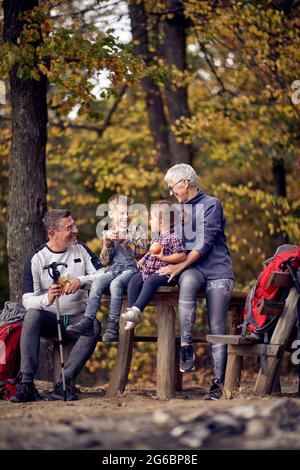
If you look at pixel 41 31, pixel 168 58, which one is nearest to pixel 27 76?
pixel 41 31

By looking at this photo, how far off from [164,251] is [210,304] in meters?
0.65

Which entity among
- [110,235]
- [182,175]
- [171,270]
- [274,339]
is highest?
[182,175]

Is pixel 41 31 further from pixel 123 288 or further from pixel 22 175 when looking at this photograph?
pixel 123 288

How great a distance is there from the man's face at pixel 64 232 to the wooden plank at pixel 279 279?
2.19 metres

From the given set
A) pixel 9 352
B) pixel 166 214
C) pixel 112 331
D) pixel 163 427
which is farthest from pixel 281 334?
pixel 9 352

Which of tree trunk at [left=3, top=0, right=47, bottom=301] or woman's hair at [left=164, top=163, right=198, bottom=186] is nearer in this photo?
woman's hair at [left=164, top=163, right=198, bottom=186]

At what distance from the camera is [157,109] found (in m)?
18.8

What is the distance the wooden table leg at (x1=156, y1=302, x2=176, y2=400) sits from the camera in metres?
8.93

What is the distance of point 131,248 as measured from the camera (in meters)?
9.21

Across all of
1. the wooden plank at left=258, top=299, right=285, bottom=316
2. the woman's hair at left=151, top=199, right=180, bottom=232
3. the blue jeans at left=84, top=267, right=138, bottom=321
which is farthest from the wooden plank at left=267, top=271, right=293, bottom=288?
the blue jeans at left=84, top=267, right=138, bottom=321

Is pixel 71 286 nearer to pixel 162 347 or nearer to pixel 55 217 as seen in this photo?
pixel 55 217

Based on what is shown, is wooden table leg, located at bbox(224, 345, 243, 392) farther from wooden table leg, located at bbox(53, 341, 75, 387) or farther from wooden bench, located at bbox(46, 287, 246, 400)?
wooden table leg, located at bbox(53, 341, 75, 387)

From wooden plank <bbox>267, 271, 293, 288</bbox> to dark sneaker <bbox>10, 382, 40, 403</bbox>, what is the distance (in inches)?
96.1

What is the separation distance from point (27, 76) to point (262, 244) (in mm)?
13059
